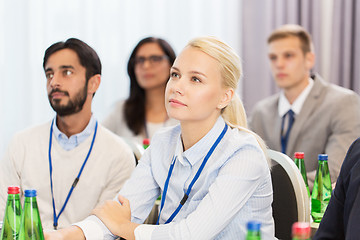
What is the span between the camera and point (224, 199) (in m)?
1.64

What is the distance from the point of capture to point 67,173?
91.4 inches

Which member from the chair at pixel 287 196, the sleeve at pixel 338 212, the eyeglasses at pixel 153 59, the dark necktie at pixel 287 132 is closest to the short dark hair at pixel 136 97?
the eyeglasses at pixel 153 59

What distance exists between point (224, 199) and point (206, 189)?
0.13m

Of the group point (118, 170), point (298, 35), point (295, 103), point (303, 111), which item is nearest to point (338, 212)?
point (118, 170)

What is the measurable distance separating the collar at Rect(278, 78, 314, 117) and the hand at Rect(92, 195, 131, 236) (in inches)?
74.7

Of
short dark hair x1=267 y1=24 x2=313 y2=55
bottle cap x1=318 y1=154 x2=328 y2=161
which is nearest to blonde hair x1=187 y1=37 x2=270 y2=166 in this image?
bottle cap x1=318 y1=154 x2=328 y2=161

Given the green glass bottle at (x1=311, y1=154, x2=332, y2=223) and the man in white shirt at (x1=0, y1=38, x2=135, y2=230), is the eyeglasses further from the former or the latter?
the green glass bottle at (x1=311, y1=154, x2=332, y2=223)

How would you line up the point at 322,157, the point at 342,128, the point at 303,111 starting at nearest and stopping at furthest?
the point at 322,157, the point at 342,128, the point at 303,111

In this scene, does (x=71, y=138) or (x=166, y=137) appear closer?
(x=166, y=137)

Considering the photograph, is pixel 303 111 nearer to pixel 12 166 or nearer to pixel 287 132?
pixel 287 132

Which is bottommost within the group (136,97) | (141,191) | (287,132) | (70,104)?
(287,132)

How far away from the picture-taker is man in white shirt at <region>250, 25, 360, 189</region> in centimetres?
318

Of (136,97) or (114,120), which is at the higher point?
(136,97)

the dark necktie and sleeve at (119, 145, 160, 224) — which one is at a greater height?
sleeve at (119, 145, 160, 224)
